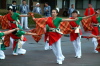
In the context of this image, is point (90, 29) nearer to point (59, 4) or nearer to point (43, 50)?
point (43, 50)

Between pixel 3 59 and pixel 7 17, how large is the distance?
1.66 metres

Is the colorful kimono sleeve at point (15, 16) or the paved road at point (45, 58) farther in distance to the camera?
the colorful kimono sleeve at point (15, 16)

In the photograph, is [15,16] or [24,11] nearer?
[15,16]

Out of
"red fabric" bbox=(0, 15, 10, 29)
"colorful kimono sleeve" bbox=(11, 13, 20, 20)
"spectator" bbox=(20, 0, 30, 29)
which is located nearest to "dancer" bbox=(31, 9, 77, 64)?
"colorful kimono sleeve" bbox=(11, 13, 20, 20)

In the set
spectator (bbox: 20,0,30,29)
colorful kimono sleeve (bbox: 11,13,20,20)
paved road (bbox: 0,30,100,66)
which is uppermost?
colorful kimono sleeve (bbox: 11,13,20,20)

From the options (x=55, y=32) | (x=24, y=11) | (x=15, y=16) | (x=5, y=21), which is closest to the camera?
(x=55, y=32)

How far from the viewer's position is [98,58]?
953cm

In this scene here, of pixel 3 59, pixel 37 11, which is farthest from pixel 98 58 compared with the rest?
pixel 37 11

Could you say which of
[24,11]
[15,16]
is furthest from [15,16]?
[24,11]

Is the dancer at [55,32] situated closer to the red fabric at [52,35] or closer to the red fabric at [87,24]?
the red fabric at [52,35]

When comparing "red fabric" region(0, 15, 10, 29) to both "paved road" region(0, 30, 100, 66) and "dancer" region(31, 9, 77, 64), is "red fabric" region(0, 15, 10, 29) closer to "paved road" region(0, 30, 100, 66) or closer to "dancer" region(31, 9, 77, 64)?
"paved road" region(0, 30, 100, 66)

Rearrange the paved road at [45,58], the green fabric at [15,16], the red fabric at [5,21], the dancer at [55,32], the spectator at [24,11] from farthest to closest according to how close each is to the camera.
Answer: the spectator at [24,11] → the red fabric at [5,21] → the green fabric at [15,16] → the paved road at [45,58] → the dancer at [55,32]

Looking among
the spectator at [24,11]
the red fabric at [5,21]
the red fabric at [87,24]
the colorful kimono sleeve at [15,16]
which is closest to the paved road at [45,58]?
the red fabric at [87,24]

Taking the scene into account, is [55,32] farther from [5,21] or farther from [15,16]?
[5,21]
